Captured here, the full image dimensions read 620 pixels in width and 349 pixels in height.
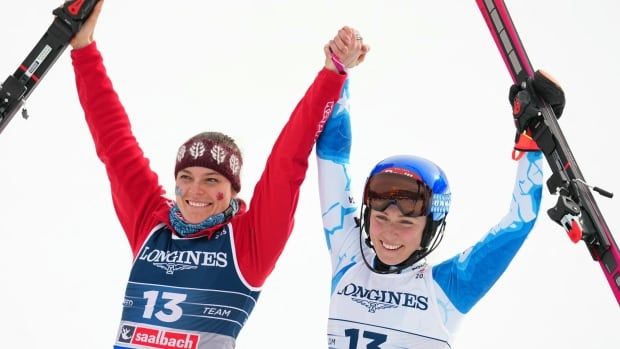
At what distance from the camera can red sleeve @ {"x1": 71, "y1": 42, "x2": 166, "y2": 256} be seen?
411 cm

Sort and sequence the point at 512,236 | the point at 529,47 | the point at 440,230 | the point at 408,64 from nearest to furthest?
the point at 512,236 → the point at 440,230 → the point at 529,47 → the point at 408,64

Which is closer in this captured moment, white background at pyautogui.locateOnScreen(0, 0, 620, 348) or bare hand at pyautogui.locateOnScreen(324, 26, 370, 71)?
bare hand at pyautogui.locateOnScreen(324, 26, 370, 71)

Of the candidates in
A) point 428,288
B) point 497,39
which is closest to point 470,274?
point 428,288

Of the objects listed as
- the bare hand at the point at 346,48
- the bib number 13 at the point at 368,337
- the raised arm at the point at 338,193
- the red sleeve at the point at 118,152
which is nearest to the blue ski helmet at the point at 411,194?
the raised arm at the point at 338,193

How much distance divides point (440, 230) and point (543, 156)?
0.44 metres

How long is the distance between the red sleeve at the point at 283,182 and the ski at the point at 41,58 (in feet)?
3.01

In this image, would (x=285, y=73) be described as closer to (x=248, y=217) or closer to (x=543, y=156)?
(x=248, y=217)

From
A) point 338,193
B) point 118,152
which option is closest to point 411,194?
point 338,193

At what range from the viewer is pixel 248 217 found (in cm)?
394

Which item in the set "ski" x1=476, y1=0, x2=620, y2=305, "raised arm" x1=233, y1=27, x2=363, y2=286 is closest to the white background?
"raised arm" x1=233, y1=27, x2=363, y2=286

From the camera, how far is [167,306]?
3816mm

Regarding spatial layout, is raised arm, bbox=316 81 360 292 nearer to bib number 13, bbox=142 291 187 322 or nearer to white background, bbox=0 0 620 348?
bib number 13, bbox=142 291 187 322

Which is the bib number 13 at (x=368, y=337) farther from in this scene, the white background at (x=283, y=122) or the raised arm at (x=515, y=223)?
the white background at (x=283, y=122)

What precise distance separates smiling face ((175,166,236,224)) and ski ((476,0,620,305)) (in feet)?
3.68
